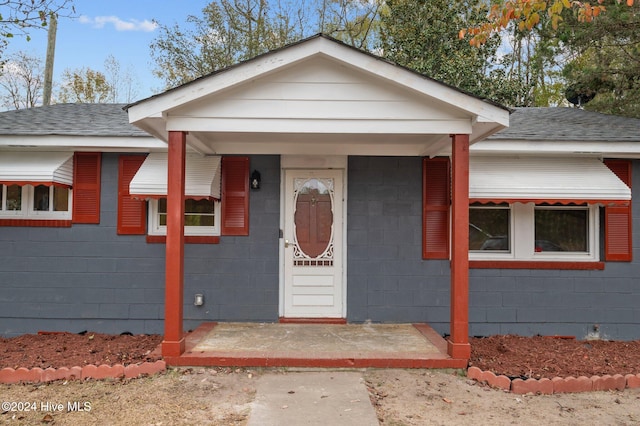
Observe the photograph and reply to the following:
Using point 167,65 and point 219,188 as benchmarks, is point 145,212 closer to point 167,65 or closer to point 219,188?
point 219,188

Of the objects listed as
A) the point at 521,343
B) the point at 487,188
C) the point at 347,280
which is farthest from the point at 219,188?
the point at 521,343

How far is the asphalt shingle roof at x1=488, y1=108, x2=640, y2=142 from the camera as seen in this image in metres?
5.66

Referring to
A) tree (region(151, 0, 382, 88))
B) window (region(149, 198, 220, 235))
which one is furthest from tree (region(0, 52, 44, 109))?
window (region(149, 198, 220, 235))

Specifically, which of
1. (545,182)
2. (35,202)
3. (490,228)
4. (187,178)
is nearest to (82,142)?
(35,202)

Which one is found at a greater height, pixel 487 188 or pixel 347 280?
pixel 487 188

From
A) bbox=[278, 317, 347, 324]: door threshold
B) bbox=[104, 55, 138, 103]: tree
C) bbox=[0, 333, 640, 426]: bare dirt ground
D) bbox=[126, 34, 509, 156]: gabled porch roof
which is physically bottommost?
bbox=[0, 333, 640, 426]: bare dirt ground

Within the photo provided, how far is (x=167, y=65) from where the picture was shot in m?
16.6

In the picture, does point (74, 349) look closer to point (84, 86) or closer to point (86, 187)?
point (86, 187)

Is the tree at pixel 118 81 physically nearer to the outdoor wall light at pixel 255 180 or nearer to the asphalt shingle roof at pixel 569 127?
the outdoor wall light at pixel 255 180

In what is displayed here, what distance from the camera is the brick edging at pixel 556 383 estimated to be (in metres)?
4.24

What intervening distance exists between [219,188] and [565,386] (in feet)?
15.5

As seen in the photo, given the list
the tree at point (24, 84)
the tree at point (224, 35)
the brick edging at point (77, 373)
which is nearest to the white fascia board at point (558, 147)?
the brick edging at point (77, 373)

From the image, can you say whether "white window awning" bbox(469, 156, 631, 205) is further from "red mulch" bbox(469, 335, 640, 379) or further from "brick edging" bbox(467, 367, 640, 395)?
"brick edging" bbox(467, 367, 640, 395)

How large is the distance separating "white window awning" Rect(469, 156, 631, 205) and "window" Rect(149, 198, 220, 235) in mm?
3537
